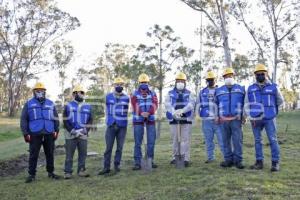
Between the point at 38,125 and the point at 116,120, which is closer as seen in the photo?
the point at 38,125

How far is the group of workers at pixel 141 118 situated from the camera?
9.17 m

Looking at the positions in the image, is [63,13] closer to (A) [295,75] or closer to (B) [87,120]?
(A) [295,75]

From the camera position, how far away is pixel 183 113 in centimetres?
981

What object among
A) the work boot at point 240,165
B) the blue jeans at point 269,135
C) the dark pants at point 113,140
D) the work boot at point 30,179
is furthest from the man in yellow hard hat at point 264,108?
the work boot at point 30,179

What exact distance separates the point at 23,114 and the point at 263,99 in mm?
5170

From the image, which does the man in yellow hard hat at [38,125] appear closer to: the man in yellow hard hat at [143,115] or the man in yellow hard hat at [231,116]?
the man in yellow hard hat at [143,115]

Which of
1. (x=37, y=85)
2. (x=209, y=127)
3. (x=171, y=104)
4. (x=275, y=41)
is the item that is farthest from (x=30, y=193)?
(x=275, y=41)

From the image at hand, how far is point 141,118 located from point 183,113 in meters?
0.97

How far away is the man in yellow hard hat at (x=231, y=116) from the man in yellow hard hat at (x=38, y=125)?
3.78 m

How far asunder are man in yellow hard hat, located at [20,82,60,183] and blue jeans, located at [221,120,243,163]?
380 centimetres

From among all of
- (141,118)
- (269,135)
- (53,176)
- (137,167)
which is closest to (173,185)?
(137,167)

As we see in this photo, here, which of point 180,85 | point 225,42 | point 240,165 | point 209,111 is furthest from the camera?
point 225,42

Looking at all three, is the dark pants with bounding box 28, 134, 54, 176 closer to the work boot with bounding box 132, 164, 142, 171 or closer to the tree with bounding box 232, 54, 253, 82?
the work boot with bounding box 132, 164, 142, 171

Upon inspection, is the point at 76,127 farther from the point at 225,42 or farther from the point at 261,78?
the point at 225,42
